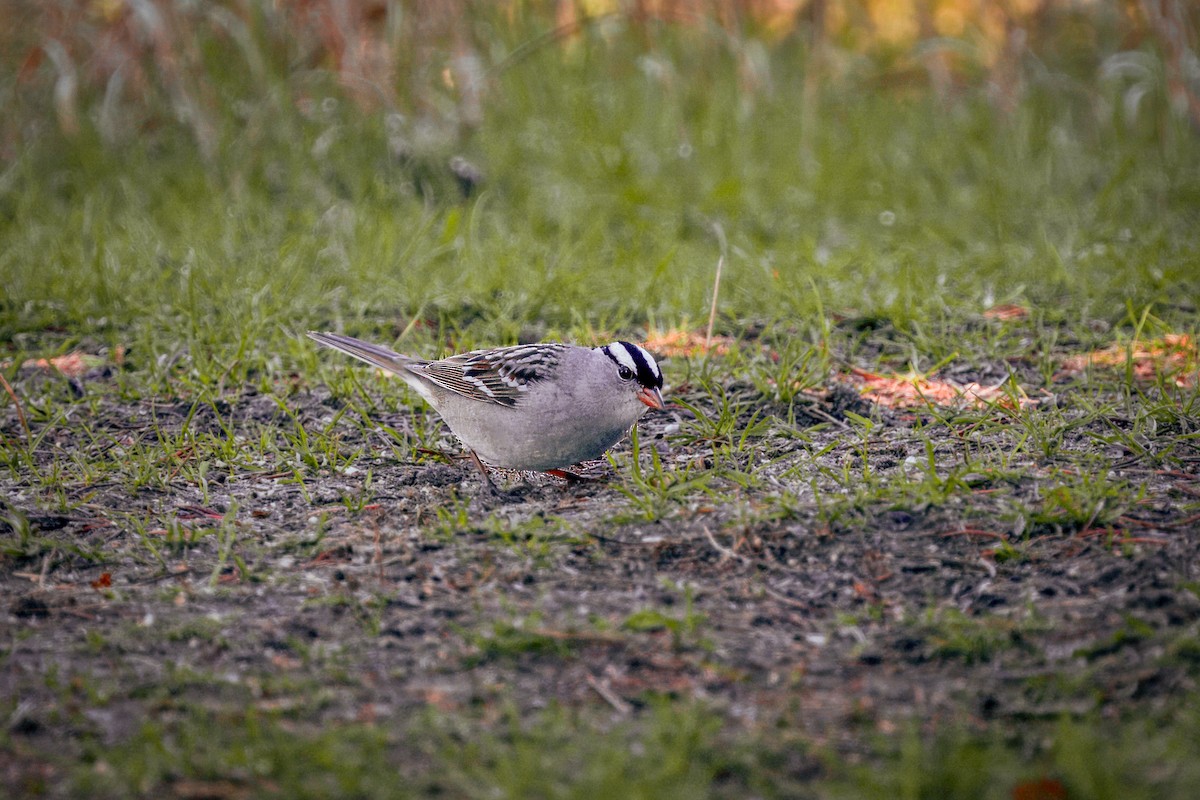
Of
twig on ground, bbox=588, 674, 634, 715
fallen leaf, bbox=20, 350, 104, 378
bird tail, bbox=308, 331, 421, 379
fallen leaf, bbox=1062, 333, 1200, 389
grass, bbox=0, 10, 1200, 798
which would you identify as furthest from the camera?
fallen leaf, bbox=20, 350, 104, 378

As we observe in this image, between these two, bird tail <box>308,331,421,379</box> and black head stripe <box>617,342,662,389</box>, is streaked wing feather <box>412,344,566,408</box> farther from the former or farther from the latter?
black head stripe <box>617,342,662,389</box>

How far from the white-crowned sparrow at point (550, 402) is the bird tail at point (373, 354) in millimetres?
238

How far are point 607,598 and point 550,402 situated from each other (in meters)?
0.78

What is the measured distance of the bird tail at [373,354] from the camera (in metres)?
4.00

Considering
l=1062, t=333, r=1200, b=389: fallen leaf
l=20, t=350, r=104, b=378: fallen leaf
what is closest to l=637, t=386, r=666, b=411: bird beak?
l=1062, t=333, r=1200, b=389: fallen leaf

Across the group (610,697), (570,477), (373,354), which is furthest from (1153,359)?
(373,354)

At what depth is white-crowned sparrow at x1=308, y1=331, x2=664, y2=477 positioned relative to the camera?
352 cm

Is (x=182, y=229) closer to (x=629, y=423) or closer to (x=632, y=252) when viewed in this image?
(x=632, y=252)

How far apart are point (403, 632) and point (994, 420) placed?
7.66 feet

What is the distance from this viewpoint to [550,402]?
11.6ft

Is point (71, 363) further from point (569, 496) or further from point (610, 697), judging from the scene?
point (610, 697)

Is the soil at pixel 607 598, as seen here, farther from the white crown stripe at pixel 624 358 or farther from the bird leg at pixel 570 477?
the white crown stripe at pixel 624 358

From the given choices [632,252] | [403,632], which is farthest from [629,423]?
[632,252]

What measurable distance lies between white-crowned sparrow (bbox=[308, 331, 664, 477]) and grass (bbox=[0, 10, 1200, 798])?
0.18 m
